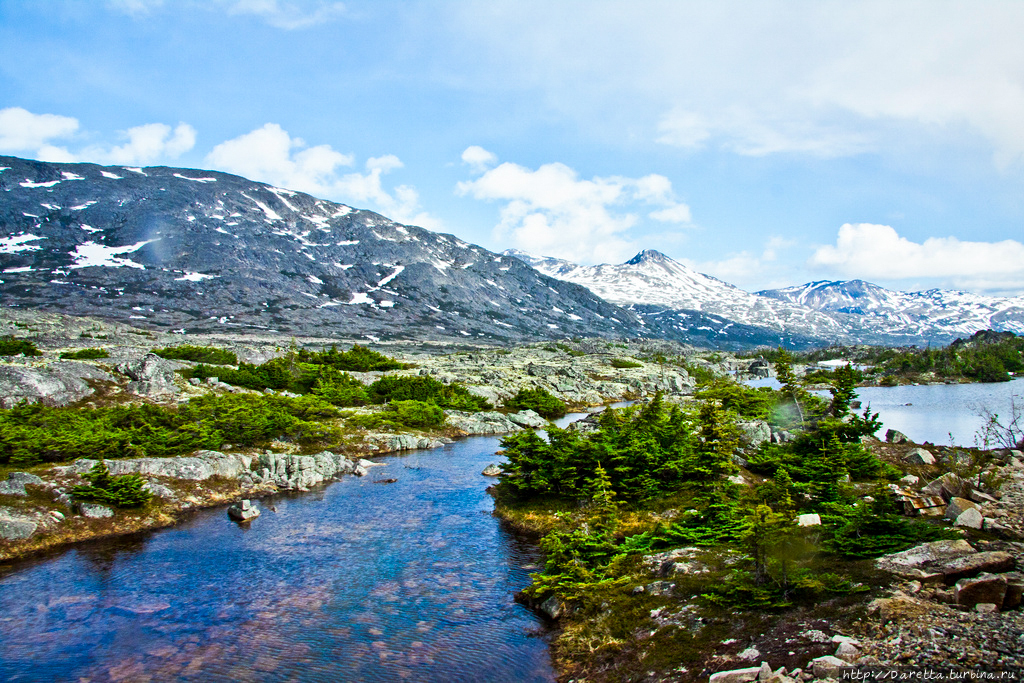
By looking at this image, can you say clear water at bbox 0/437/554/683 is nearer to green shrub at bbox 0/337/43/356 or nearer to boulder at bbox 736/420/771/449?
boulder at bbox 736/420/771/449

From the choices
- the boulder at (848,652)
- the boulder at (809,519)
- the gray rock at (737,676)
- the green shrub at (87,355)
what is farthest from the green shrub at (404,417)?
the boulder at (848,652)

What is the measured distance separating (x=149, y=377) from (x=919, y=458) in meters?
62.0

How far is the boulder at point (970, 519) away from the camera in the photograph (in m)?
17.0

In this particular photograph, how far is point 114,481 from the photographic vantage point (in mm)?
30719

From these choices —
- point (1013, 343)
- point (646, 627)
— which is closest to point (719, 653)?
point (646, 627)

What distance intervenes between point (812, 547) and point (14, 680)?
77.2 ft

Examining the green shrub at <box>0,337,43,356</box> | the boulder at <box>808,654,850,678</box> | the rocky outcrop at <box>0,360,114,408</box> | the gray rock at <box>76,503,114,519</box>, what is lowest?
the gray rock at <box>76,503,114,519</box>

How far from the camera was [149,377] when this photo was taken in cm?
5472

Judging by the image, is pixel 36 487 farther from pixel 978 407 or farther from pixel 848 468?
pixel 978 407

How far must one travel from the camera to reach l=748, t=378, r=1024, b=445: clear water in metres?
54.5

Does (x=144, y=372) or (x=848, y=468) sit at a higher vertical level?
(x=144, y=372)

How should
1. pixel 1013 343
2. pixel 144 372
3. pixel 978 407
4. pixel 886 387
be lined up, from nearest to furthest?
pixel 144 372 < pixel 978 407 < pixel 886 387 < pixel 1013 343

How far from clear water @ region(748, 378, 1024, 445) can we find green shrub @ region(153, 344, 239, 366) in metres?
79.7

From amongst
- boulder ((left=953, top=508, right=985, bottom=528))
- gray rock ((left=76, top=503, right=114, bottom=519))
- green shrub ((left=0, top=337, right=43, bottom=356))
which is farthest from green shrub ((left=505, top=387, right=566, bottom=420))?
boulder ((left=953, top=508, right=985, bottom=528))
